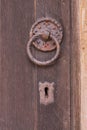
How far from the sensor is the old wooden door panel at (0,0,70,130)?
48.3 inches

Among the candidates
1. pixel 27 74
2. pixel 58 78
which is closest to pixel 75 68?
pixel 58 78

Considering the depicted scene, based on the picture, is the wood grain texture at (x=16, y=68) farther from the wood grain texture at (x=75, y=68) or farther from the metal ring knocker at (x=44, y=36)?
the wood grain texture at (x=75, y=68)

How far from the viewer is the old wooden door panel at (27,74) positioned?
123cm

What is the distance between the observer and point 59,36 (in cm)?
123

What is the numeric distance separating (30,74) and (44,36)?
148 mm

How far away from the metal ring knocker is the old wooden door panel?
21 mm

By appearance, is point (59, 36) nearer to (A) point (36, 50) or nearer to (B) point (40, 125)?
(A) point (36, 50)

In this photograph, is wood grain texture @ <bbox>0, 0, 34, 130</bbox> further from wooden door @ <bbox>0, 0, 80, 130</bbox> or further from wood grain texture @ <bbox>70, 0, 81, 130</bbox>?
wood grain texture @ <bbox>70, 0, 81, 130</bbox>

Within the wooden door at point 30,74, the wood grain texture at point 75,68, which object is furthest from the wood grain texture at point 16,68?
the wood grain texture at point 75,68

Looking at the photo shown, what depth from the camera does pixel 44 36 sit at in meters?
1.21

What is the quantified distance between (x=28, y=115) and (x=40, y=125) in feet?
0.18

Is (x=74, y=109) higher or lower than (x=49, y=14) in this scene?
lower

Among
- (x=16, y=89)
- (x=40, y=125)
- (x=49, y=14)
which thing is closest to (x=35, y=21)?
(x=49, y=14)

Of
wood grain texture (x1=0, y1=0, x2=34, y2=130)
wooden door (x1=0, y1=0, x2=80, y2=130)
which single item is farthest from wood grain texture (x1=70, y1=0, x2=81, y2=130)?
wood grain texture (x1=0, y1=0, x2=34, y2=130)
